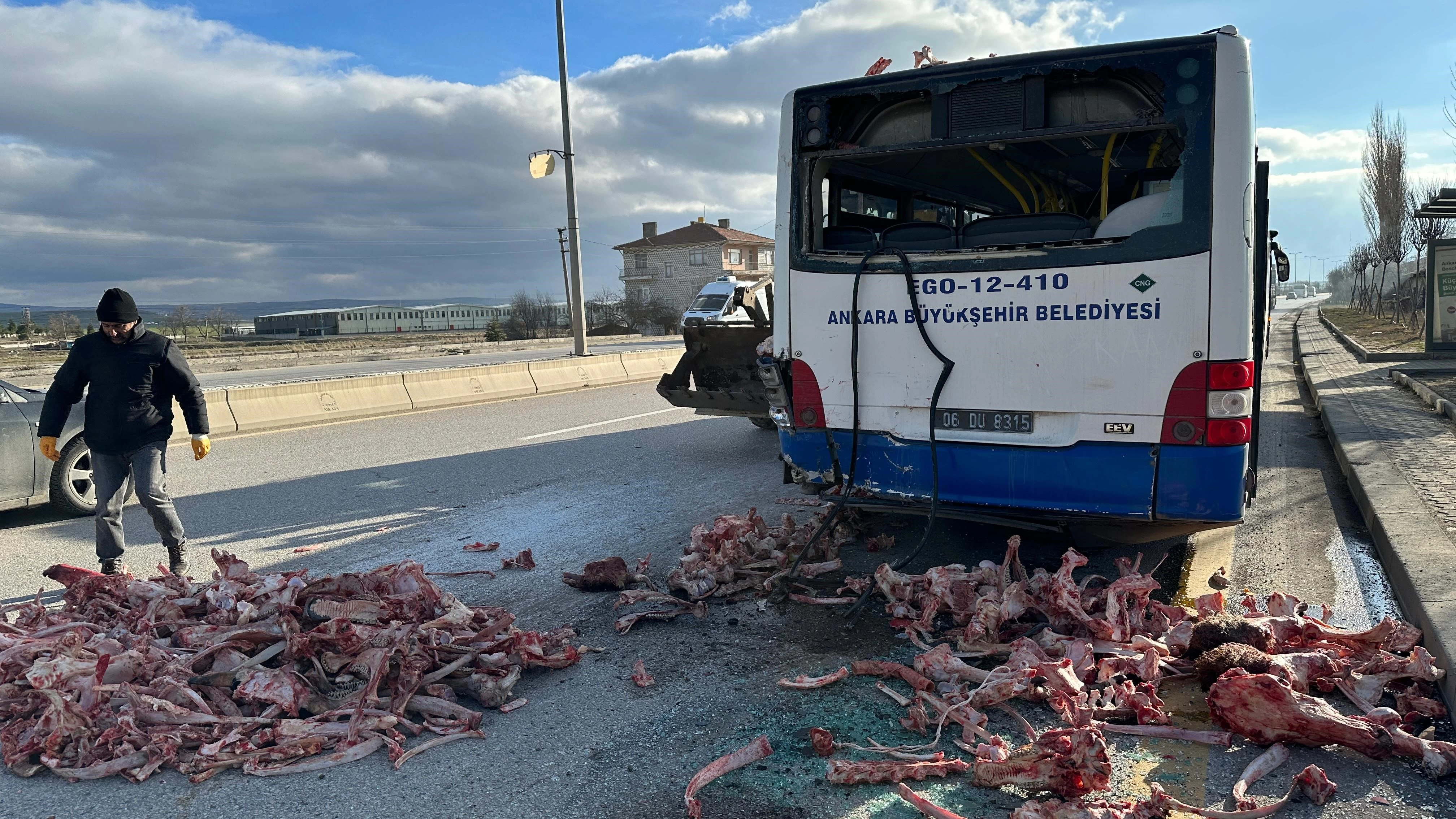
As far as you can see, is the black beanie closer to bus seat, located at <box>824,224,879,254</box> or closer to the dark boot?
the dark boot

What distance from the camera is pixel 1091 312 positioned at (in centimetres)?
470

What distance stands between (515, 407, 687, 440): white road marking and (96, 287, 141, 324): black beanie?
5952 millimetres

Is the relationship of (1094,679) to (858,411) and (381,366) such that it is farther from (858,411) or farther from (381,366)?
(381,366)

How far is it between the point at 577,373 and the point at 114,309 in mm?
13648

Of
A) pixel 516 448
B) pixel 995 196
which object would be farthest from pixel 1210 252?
pixel 516 448

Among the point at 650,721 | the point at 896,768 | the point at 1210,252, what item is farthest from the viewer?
the point at 1210,252

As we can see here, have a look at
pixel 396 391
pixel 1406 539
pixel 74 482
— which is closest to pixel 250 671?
pixel 74 482

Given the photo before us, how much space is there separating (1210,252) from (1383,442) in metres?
6.55

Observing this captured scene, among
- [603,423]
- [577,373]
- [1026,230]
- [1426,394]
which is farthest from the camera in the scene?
[577,373]

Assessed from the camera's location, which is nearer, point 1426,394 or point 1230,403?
point 1230,403

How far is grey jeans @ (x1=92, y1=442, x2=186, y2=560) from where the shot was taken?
581 centimetres

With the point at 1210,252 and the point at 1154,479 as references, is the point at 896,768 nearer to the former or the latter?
the point at 1154,479

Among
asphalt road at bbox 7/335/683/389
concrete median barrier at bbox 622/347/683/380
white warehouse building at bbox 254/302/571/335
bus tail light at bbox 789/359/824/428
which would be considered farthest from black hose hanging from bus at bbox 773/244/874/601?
white warehouse building at bbox 254/302/571/335

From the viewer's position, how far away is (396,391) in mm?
15250
